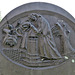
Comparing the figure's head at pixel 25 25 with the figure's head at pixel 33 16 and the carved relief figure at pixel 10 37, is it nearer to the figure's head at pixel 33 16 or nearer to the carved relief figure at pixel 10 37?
the figure's head at pixel 33 16

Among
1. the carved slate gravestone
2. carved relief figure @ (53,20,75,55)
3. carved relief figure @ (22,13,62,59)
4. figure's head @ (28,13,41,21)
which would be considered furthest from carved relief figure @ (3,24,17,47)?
carved relief figure @ (53,20,75,55)

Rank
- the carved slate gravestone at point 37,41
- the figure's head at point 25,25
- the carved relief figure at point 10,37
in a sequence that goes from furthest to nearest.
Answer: the figure's head at point 25,25
the carved relief figure at point 10,37
the carved slate gravestone at point 37,41

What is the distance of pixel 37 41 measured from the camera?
406 cm

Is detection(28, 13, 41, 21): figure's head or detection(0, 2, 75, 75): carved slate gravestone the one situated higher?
detection(28, 13, 41, 21): figure's head

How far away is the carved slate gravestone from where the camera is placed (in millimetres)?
3744

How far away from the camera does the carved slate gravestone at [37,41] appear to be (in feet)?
12.3

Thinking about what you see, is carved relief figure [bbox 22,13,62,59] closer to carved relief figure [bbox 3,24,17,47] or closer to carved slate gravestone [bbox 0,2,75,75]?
carved slate gravestone [bbox 0,2,75,75]

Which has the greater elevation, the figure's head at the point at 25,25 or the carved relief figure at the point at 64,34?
the figure's head at the point at 25,25

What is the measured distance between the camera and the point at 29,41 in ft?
13.2

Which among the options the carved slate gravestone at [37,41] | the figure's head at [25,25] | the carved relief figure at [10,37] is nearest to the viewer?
the carved slate gravestone at [37,41]

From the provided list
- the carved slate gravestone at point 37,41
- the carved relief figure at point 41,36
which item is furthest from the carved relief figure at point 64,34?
the carved relief figure at point 41,36

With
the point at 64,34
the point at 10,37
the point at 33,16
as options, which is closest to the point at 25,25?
the point at 33,16

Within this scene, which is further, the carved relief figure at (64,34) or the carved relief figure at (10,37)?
the carved relief figure at (64,34)

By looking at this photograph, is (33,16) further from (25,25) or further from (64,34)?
(64,34)
